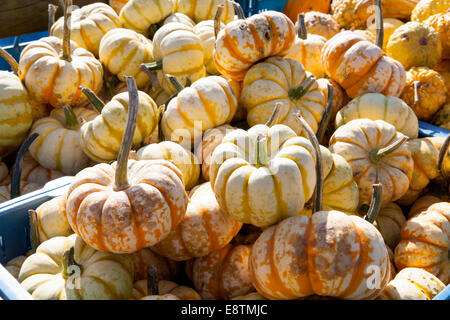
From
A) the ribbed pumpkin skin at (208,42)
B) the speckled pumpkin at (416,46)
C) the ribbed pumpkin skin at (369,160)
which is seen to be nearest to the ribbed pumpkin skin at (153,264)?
the ribbed pumpkin skin at (369,160)

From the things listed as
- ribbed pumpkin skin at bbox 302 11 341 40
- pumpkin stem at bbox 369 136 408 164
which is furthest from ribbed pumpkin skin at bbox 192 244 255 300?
ribbed pumpkin skin at bbox 302 11 341 40

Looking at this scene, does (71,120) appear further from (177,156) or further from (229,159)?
(229,159)

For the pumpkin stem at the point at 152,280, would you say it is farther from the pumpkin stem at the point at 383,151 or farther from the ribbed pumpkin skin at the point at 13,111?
the ribbed pumpkin skin at the point at 13,111

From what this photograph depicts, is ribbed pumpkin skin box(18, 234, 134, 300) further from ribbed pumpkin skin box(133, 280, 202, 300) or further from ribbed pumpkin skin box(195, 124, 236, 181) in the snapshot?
ribbed pumpkin skin box(195, 124, 236, 181)

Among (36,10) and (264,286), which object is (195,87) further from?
(36,10)

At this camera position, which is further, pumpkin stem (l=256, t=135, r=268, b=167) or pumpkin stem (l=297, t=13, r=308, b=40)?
pumpkin stem (l=297, t=13, r=308, b=40)

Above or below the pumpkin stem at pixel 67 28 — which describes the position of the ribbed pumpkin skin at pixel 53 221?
below

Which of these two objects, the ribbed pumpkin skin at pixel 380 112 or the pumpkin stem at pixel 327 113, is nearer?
the pumpkin stem at pixel 327 113
